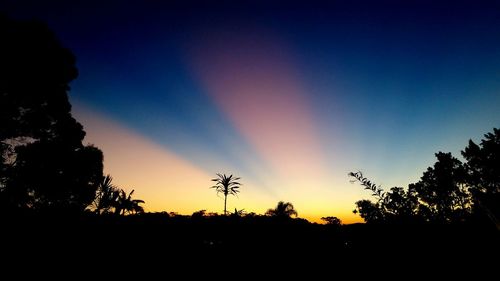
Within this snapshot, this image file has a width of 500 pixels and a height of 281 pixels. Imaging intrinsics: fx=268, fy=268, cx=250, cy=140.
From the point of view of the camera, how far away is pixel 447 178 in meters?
37.3

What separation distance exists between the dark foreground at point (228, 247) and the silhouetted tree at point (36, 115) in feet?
26.7

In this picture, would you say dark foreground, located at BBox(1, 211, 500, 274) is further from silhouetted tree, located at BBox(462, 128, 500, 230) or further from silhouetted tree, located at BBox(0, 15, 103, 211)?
silhouetted tree, located at BBox(462, 128, 500, 230)

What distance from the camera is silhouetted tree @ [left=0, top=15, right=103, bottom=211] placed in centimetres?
1588

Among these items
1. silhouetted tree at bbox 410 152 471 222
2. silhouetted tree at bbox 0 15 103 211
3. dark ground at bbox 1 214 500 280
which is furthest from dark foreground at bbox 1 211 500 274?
silhouetted tree at bbox 410 152 471 222

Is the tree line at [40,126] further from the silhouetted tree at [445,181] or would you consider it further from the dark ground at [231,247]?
the silhouetted tree at [445,181]

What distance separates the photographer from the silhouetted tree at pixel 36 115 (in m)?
15.9

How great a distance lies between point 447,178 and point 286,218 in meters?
36.1

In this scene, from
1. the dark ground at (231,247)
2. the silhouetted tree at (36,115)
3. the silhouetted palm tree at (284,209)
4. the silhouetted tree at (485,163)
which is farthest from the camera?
the silhouetted palm tree at (284,209)

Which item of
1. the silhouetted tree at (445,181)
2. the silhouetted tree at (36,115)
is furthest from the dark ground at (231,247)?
the silhouetted tree at (445,181)

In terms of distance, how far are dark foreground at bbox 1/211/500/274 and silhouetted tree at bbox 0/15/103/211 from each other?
815cm

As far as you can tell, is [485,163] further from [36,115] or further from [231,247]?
[36,115]

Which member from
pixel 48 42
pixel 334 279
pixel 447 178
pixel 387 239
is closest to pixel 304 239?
pixel 334 279

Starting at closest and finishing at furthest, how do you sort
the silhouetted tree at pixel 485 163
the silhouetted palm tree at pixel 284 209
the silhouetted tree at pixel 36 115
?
the silhouetted tree at pixel 36 115 < the silhouetted tree at pixel 485 163 < the silhouetted palm tree at pixel 284 209

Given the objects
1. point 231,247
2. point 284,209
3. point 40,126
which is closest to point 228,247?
point 231,247
